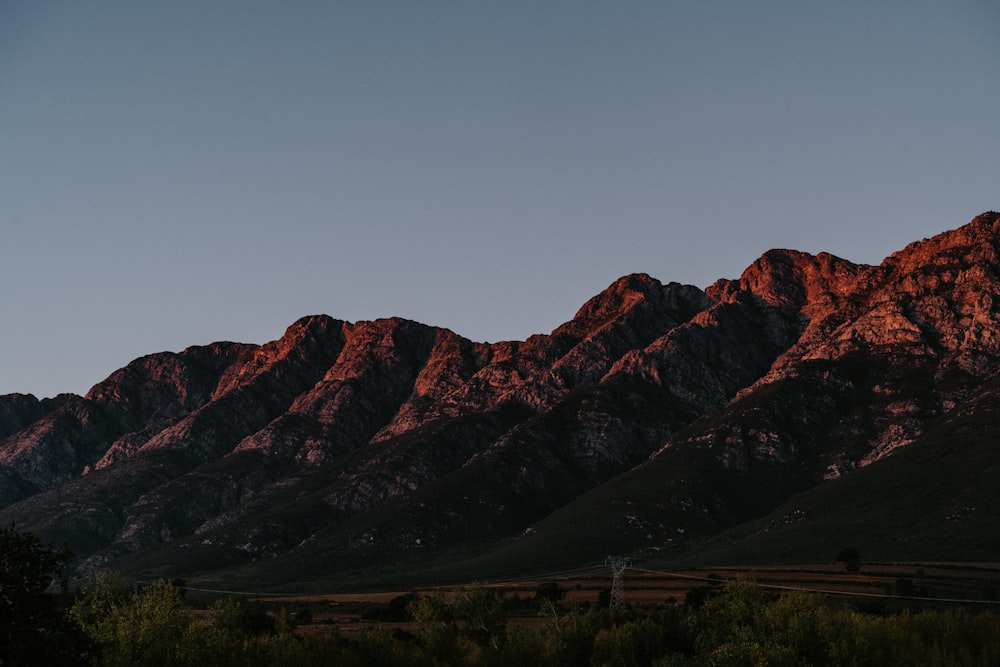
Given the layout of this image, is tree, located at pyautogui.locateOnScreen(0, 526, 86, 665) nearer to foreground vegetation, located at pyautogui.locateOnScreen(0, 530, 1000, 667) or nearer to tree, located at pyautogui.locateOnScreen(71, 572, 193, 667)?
foreground vegetation, located at pyautogui.locateOnScreen(0, 530, 1000, 667)

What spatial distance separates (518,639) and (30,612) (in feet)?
134

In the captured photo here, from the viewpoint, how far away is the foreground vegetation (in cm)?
5722

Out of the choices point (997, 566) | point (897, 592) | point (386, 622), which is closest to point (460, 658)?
point (386, 622)

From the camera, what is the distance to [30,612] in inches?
2242

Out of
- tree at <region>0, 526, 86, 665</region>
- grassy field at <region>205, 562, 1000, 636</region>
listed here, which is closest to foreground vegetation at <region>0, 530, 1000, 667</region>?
tree at <region>0, 526, 86, 665</region>

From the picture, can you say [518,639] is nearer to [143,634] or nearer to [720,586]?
[143,634]

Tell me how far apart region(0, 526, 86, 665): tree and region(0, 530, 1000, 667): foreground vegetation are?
0.06 metres

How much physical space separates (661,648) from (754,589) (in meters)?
23.6

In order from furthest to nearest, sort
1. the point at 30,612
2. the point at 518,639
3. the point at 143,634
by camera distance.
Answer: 1. the point at 518,639
2. the point at 143,634
3. the point at 30,612

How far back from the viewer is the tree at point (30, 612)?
54.7m

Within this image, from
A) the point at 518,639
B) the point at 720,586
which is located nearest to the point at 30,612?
the point at 518,639

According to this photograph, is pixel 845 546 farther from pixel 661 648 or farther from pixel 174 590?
pixel 174 590

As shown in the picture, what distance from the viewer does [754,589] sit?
104 metres

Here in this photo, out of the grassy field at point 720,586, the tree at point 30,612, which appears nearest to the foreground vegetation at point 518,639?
the tree at point 30,612
